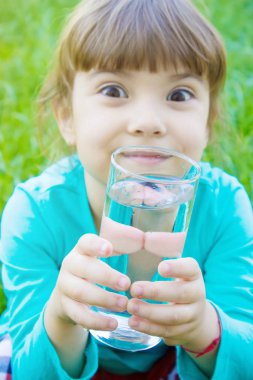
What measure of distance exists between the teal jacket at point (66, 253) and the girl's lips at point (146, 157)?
1.49ft

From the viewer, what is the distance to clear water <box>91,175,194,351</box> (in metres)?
1.23

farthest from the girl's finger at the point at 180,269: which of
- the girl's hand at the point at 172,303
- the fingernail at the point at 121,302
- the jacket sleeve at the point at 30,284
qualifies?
the jacket sleeve at the point at 30,284

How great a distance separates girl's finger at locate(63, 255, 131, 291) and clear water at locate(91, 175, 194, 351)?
0.08 ft

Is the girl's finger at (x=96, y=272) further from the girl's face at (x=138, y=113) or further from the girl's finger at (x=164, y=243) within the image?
the girl's face at (x=138, y=113)

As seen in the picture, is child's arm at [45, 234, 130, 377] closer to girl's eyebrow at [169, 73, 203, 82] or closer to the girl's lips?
the girl's lips

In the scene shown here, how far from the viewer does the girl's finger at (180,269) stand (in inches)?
49.7

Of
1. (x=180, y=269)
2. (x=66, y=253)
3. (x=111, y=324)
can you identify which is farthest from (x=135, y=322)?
(x=66, y=253)

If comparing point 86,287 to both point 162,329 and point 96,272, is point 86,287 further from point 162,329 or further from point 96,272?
point 162,329

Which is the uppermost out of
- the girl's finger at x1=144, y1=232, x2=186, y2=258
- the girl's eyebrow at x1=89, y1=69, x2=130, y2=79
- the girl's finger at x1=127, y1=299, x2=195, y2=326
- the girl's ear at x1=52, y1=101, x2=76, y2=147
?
the girl's eyebrow at x1=89, y1=69, x2=130, y2=79

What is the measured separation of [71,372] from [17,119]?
1.70m

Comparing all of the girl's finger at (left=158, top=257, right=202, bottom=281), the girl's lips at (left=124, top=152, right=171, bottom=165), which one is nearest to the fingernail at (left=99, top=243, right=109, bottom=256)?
the girl's finger at (left=158, top=257, right=202, bottom=281)

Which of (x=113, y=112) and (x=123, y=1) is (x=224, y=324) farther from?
(x=123, y=1)

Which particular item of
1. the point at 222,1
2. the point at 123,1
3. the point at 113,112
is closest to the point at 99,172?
the point at 113,112

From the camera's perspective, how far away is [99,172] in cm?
179
